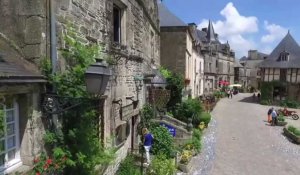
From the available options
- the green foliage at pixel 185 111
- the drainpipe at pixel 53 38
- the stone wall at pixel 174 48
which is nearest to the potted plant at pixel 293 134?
the green foliage at pixel 185 111

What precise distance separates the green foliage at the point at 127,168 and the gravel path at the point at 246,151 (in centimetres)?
282

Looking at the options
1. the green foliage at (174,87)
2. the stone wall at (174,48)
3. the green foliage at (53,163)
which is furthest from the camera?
the stone wall at (174,48)

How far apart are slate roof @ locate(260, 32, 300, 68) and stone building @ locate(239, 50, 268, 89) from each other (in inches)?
1105

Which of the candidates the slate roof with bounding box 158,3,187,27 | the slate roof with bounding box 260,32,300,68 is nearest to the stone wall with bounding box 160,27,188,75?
the slate roof with bounding box 158,3,187,27

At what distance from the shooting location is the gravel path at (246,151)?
12.3 meters

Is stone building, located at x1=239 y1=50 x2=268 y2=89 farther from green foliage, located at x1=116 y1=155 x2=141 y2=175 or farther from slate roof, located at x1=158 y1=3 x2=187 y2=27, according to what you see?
green foliage, located at x1=116 y1=155 x2=141 y2=175

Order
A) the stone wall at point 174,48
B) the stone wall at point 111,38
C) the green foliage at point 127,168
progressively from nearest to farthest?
the stone wall at point 111,38
the green foliage at point 127,168
the stone wall at point 174,48

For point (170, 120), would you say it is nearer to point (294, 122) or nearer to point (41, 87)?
point (41, 87)

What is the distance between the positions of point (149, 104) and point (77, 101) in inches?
310

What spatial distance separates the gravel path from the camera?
1230 centimetres

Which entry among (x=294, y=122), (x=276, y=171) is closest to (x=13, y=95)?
(x=276, y=171)

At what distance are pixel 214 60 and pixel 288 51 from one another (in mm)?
13070

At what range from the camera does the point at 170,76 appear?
19.1 meters

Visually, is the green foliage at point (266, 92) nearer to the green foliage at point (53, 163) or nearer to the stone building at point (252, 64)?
the stone building at point (252, 64)
